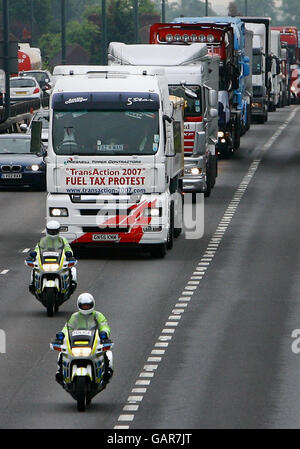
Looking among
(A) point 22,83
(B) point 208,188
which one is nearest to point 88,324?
(B) point 208,188

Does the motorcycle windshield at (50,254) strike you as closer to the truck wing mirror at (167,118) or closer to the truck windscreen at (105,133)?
the truck windscreen at (105,133)

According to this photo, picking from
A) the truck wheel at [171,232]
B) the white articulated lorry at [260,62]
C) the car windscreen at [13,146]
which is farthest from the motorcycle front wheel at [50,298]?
the white articulated lorry at [260,62]

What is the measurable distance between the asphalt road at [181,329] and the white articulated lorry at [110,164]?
0.59 m

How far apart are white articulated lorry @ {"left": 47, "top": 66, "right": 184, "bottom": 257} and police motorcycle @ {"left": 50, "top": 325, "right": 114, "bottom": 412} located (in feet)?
38.2

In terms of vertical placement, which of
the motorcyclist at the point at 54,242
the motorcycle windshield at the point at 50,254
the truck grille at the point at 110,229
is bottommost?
the truck grille at the point at 110,229

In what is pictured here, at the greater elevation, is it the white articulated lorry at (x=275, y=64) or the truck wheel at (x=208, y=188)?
the truck wheel at (x=208, y=188)

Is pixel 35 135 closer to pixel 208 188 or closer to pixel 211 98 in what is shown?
pixel 211 98

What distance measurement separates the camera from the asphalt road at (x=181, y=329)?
641 inches

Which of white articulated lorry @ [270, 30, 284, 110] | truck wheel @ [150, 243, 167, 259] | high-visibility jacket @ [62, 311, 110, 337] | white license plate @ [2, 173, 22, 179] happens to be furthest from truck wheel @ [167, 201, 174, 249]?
white articulated lorry @ [270, 30, 284, 110]

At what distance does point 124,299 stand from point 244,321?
2.55 metres

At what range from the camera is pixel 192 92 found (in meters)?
36.8

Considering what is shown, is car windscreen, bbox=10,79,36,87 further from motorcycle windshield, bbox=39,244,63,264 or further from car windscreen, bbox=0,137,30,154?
motorcycle windshield, bbox=39,244,63,264

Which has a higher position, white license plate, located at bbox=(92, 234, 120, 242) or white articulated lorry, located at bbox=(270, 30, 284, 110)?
white license plate, located at bbox=(92, 234, 120, 242)

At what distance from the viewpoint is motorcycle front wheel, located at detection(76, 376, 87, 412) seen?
16328 millimetres
